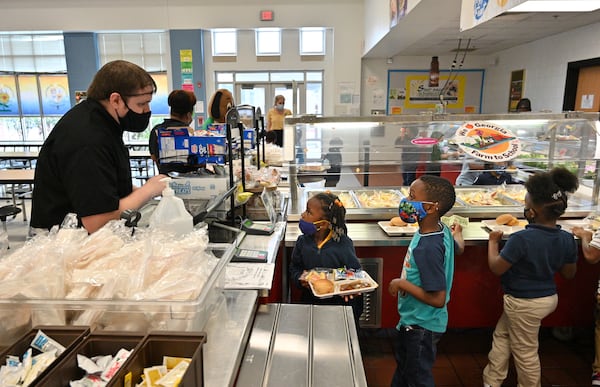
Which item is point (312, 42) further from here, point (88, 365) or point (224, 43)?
point (88, 365)

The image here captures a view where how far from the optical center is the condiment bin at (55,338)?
0.78m

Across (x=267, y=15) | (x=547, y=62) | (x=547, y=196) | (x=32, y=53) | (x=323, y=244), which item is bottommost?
(x=323, y=244)

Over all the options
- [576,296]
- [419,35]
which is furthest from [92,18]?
[576,296]

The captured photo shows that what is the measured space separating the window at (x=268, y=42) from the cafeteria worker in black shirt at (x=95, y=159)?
7.45m

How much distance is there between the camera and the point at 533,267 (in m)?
2.04

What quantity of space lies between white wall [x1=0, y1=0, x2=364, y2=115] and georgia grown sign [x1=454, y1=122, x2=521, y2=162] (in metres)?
6.06

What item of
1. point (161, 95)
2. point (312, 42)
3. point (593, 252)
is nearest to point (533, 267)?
point (593, 252)

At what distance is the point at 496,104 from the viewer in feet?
26.3

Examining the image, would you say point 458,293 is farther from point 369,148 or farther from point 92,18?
point 92,18

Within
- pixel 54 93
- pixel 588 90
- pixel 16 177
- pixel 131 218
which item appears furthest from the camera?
pixel 54 93

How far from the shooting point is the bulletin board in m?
8.59

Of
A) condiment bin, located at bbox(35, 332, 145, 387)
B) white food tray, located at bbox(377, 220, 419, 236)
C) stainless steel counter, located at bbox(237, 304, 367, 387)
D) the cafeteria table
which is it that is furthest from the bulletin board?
condiment bin, located at bbox(35, 332, 145, 387)

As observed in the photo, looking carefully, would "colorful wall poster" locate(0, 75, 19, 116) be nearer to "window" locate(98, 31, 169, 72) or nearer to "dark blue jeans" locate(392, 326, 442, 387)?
"window" locate(98, 31, 169, 72)

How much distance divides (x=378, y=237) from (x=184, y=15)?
24.5 ft
